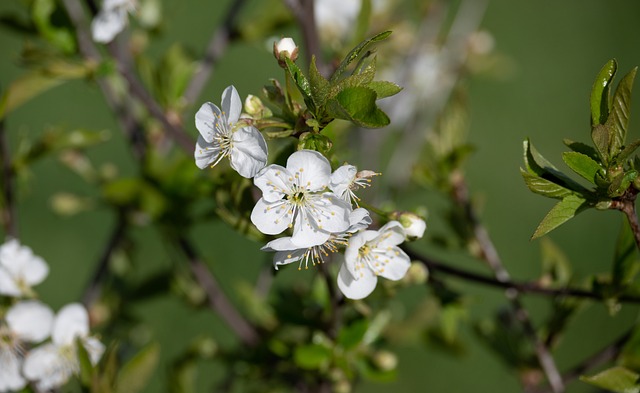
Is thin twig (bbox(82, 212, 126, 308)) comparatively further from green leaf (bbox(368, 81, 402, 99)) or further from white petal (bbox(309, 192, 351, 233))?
green leaf (bbox(368, 81, 402, 99))

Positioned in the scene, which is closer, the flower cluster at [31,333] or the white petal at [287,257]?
the white petal at [287,257]

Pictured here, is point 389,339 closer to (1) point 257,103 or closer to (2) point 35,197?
(1) point 257,103

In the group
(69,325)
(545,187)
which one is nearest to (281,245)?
(545,187)

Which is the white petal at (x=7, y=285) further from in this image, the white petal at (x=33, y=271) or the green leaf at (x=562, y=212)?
the green leaf at (x=562, y=212)

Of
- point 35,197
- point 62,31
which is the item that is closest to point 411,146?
point 62,31

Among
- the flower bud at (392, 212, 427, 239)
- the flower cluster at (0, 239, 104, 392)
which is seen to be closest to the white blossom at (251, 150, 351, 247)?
the flower bud at (392, 212, 427, 239)

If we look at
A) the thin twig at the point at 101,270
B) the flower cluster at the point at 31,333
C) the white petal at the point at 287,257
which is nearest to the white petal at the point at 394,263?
the white petal at the point at 287,257
